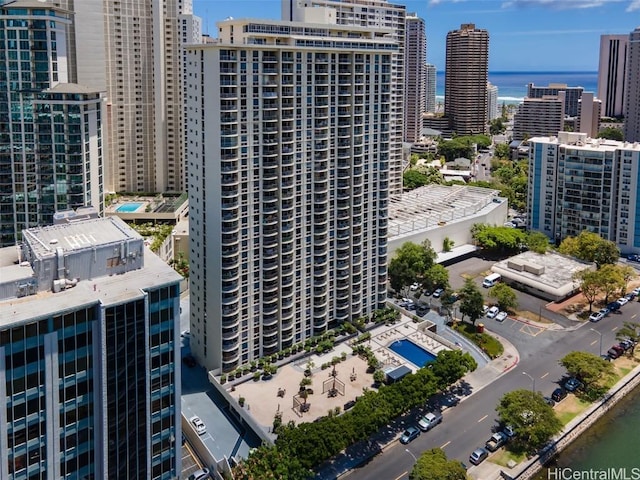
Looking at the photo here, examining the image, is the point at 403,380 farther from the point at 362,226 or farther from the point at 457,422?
the point at 362,226

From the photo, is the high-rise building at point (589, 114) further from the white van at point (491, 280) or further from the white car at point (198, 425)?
the white car at point (198, 425)

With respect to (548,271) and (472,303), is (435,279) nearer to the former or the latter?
(472,303)

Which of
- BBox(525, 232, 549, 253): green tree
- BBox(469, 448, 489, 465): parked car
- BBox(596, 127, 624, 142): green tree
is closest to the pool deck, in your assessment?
BBox(469, 448, 489, 465): parked car

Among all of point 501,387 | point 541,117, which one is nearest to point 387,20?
point 501,387

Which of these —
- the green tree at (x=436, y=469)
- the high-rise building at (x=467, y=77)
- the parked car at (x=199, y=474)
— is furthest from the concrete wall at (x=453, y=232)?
the high-rise building at (x=467, y=77)

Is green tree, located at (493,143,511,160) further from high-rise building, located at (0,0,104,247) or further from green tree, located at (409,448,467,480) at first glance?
green tree, located at (409,448,467,480)

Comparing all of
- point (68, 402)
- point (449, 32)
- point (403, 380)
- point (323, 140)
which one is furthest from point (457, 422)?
point (449, 32)

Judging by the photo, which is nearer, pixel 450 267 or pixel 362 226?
pixel 362 226
